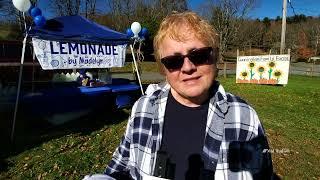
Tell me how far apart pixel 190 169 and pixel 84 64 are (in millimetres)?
6986

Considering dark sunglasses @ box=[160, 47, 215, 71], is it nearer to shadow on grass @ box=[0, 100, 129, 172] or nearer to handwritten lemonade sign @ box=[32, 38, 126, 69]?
shadow on grass @ box=[0, 100, 129, 172]

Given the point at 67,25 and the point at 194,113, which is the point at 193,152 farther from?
the point at 67,25

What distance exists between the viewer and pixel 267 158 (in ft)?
6.39

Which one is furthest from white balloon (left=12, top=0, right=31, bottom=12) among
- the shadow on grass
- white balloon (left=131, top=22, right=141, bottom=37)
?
white balloon (left=131, top=22, right=141, bottom=37)

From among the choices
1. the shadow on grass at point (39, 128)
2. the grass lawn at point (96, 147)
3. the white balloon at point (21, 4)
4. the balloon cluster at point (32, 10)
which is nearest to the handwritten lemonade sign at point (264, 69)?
the grass lawn at point (96, 147)

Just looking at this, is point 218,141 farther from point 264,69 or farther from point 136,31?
point 264,69

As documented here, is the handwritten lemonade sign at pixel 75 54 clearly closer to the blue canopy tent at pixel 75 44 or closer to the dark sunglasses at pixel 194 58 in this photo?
the blue canopy tent at pixel 75 44

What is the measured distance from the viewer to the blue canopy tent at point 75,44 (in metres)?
7.45

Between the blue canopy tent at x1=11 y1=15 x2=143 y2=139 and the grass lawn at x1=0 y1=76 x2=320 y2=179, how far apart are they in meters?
0.84

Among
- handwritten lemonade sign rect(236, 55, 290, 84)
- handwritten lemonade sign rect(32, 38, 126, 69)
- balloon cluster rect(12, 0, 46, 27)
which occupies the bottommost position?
handwritten lemonade sign rect(236, 55, 290, 84)

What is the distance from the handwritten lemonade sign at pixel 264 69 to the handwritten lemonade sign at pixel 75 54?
11.0 meters

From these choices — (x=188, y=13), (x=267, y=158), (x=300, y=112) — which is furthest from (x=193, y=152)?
(x=300, y=112)

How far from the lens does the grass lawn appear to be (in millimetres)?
5551

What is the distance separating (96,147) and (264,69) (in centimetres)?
1373
